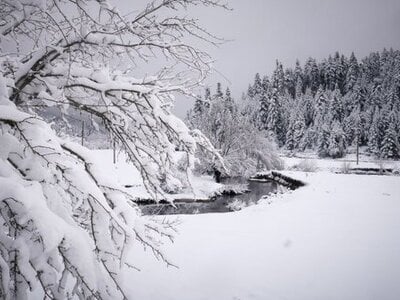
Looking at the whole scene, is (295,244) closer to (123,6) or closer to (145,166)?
(145,166)

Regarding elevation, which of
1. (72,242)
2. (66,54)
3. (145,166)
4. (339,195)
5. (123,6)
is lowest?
(339,195)

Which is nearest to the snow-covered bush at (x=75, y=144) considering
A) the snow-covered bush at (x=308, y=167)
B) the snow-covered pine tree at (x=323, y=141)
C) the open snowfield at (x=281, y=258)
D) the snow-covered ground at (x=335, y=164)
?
the open snowfield at (x=281, y=258)

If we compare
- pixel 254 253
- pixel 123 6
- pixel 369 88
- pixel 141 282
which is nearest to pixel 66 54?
pixel 123 6

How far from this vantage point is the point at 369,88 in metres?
91.2

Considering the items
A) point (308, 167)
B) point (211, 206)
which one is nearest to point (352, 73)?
point (308, 167)

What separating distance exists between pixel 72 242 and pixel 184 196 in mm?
19697

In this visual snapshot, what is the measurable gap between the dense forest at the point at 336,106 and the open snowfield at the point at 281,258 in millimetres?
33245

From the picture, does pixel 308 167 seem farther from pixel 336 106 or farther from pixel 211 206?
pixel 336 106

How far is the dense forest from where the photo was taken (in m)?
60.8

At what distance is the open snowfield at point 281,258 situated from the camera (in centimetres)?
493

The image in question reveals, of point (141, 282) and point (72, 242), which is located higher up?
point (72, 242)

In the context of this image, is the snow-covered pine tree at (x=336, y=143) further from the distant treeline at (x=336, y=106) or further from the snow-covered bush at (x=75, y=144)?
the snow-covered bush at (x=75, y=144)

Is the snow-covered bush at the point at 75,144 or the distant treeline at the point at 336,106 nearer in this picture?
the snow-covered bush at the point at 75,144

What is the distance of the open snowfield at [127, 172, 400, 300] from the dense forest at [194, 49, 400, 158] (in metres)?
33.2
